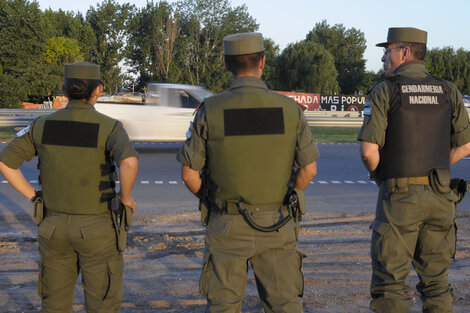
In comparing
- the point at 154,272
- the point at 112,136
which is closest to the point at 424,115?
the point at 112,136

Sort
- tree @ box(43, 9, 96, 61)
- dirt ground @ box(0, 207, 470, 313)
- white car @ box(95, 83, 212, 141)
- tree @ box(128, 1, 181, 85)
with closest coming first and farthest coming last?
dirt ground @ box(0, 207, 470, 313), white car @ box(95, 83, 212, 141), tree @ box(128, 1, 181, 85), tree @ box(43, 9, 96, 61)

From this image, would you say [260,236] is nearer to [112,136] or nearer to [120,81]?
[112,136]

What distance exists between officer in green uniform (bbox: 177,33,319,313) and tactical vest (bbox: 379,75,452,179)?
721 mm

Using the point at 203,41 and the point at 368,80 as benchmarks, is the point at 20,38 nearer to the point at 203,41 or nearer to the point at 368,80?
the point at 203,41

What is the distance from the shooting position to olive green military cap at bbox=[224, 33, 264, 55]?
3.14m

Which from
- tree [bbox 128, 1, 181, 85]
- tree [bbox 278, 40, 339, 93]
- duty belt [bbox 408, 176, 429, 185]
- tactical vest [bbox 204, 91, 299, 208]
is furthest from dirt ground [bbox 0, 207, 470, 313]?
tree [bbox 278, 40, 339, 93]

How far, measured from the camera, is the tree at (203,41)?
215 ft

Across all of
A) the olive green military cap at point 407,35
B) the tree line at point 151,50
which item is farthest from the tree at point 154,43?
the olive green military cap at point 407,35

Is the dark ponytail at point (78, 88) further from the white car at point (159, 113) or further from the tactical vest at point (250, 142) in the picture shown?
the white car at point (159, 113)

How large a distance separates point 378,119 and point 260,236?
110 centimetres

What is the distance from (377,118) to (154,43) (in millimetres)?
62229

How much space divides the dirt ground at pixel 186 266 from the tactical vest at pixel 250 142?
1.34 metres

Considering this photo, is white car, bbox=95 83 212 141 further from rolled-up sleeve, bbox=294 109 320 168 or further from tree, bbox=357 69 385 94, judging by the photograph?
tree, bbox=357 69 385 94

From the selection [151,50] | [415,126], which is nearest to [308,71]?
[151,50]
